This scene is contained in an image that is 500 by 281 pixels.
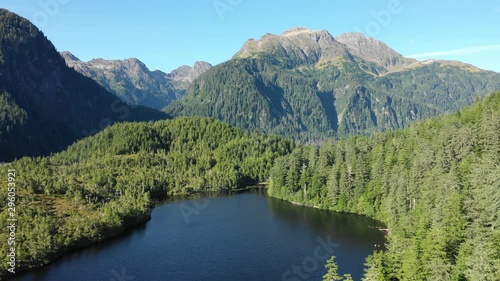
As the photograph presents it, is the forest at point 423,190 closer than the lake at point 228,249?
Yes

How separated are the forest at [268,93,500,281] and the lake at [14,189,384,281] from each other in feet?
35.0

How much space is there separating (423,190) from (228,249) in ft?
189

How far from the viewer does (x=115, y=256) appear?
108438 mm

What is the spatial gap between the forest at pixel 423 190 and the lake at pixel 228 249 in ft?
35.0

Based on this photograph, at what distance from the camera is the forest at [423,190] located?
66113 mm
